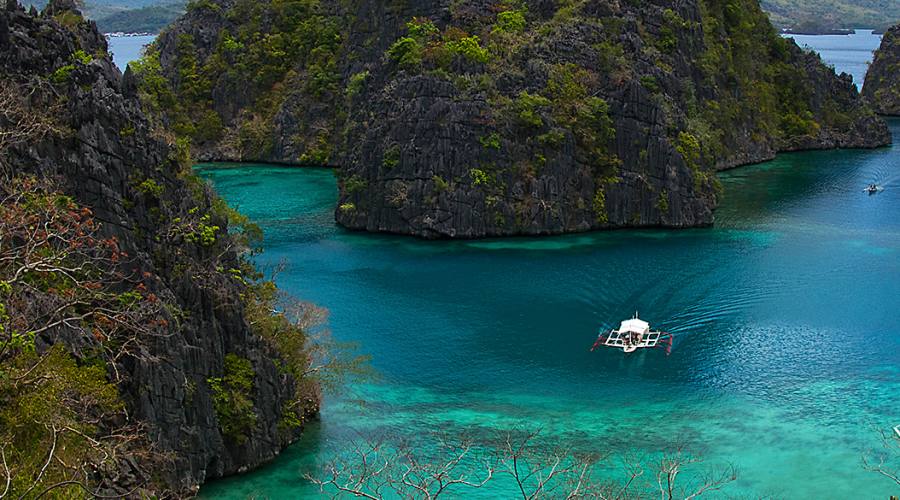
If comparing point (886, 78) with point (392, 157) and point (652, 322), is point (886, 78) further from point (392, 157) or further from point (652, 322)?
point (652, 322)

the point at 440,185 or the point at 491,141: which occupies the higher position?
the point at 491,141

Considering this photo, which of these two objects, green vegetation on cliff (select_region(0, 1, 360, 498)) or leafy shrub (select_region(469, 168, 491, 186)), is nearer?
green vegetation on cliff (select_region(0, 1, 360, 498))

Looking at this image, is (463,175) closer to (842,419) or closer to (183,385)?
(842,419)

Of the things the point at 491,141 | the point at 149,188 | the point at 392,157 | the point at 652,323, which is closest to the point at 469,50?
the point at 491,141

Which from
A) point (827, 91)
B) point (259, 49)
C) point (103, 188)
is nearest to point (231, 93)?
point (259, 49)

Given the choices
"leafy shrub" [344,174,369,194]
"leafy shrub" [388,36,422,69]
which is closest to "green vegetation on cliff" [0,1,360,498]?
"leafy shrub" [344,174,369,194]

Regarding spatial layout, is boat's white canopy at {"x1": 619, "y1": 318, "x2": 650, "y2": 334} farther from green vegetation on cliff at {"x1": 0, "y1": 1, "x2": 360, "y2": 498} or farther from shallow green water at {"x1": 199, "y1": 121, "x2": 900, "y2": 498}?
green vegetation on cliff at {"x1": 0, "y1": 1, "x2": 360, "y2": 498}
